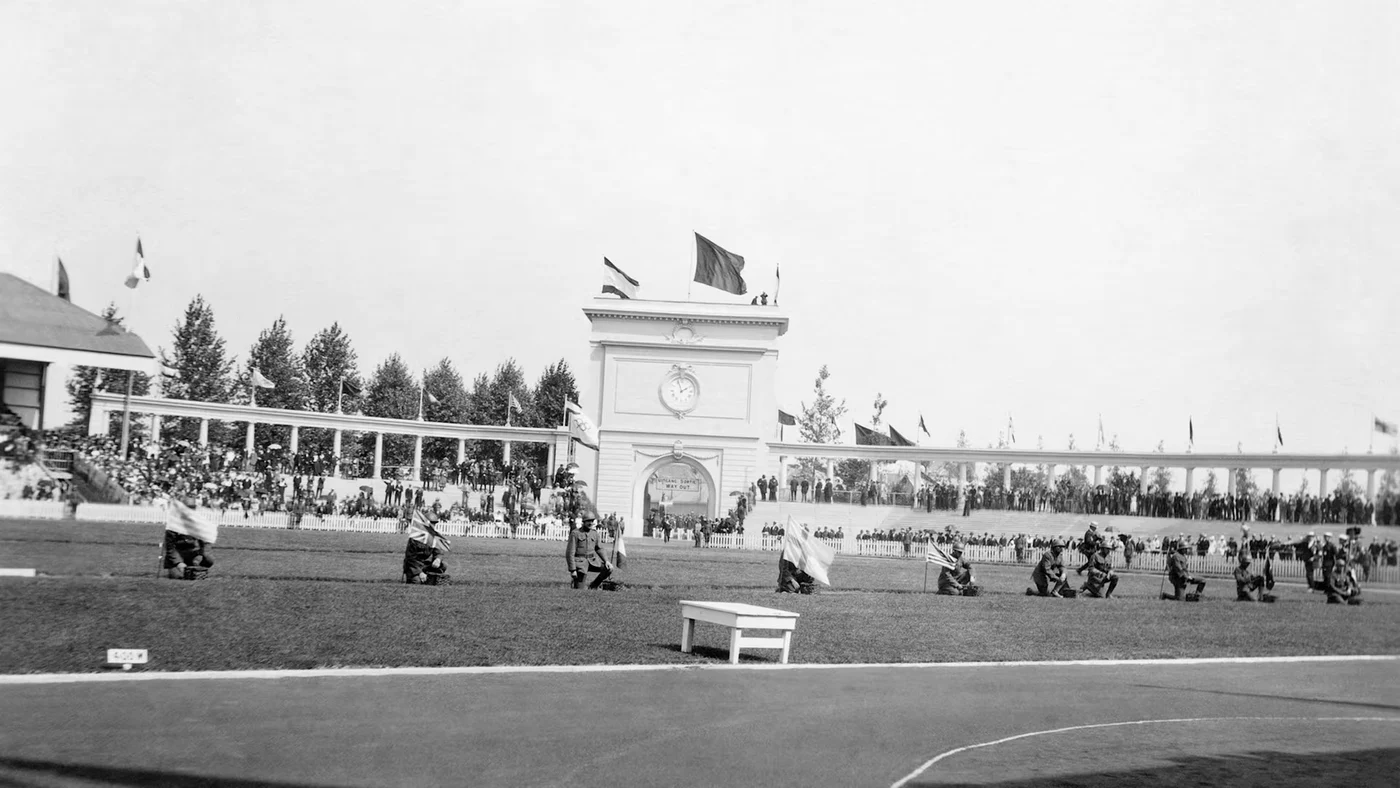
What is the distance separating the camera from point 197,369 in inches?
2334

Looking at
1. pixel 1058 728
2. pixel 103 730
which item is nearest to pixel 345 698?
pixel 103 730

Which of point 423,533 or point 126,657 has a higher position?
point 423,533

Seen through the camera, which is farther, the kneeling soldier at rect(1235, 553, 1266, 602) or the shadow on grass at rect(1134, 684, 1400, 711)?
the kneeling soldier at rect(1235, 553, 1266, 602)

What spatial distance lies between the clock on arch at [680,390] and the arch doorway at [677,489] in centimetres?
278

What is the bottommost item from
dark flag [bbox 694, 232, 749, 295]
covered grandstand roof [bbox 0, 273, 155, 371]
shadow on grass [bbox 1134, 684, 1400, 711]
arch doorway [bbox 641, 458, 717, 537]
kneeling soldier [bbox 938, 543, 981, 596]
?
shadow on grass [bbox 1134, 684, 1400, 711]

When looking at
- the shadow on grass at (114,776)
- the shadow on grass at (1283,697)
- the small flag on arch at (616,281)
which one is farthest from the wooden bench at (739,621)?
the small flag on arch at (616,281)

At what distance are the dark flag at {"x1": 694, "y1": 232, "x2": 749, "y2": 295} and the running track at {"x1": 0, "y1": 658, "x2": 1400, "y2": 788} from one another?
1511 inches

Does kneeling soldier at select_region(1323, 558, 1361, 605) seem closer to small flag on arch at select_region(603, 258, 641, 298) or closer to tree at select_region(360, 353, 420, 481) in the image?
small flag on arch at select_region(603, 258, 641, 298)

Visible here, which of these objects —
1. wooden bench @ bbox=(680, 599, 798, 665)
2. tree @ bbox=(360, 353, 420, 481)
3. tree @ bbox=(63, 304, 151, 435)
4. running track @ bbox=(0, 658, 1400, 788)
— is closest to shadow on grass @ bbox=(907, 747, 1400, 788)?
running track @ bbox=(0, 658, 1400, 788)

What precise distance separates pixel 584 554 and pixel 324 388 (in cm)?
5073

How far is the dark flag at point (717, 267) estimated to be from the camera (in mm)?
52000

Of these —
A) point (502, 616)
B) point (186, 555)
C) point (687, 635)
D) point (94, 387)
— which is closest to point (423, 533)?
point (502, 616)

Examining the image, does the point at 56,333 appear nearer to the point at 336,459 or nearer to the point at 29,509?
the point at 29,509

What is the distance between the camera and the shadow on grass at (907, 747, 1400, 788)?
364 inches
